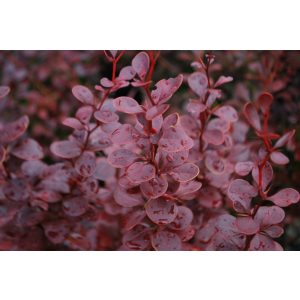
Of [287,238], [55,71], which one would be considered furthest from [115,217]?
[55,71]

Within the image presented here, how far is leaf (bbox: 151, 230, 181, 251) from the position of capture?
727mm

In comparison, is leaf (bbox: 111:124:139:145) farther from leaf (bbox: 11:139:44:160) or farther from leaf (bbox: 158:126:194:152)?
leaf (bbox: 11:139:44:160)

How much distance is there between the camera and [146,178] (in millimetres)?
675

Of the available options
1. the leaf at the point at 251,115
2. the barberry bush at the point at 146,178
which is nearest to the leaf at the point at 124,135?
the barberry bush at the point at 146,178

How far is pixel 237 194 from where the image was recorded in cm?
73

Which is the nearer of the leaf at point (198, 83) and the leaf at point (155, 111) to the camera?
the leaf at point (155, 111)

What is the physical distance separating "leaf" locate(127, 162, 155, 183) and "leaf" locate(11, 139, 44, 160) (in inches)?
10.3

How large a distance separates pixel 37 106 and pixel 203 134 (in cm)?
70

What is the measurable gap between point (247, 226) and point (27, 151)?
0.41 meters

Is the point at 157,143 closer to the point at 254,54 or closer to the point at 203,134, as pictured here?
the point at 203,134

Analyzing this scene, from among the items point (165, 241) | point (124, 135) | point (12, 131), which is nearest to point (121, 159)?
point (124, 135)

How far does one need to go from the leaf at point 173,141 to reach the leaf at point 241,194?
0.34 ft

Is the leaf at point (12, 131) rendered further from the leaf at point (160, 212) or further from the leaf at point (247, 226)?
the leaf at point (247, 226)

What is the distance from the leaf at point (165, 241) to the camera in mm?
727
